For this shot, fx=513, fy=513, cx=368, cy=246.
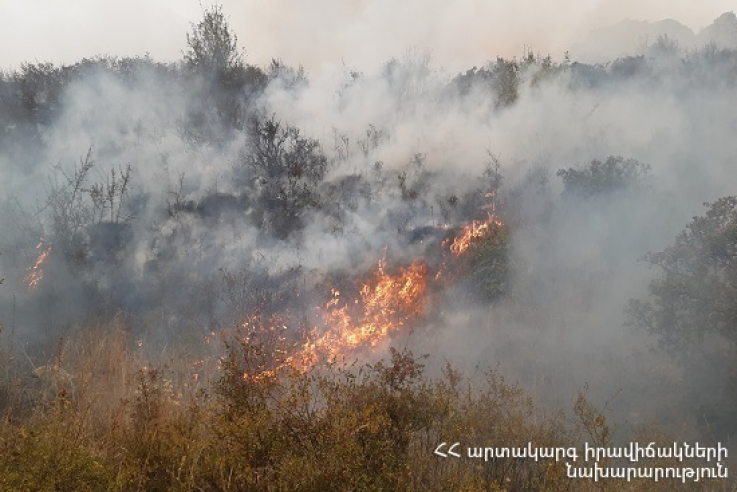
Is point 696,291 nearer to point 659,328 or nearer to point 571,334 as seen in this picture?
point 659,328

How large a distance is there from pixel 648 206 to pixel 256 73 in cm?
1849

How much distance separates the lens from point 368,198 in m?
18.4

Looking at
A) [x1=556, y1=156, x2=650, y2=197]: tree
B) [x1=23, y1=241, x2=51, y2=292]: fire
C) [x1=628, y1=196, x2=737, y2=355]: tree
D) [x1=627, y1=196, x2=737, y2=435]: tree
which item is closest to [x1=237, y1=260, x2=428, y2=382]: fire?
[x1=627, y1=196, x2=737, y2=435]: tree

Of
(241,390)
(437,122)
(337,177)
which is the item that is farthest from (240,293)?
(437,122)

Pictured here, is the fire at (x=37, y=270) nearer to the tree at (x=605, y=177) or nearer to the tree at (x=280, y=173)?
the tree at (x=280, y=173)

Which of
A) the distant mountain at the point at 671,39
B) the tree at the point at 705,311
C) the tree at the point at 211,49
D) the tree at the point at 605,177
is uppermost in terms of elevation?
the distant mountain at the point at 671,39

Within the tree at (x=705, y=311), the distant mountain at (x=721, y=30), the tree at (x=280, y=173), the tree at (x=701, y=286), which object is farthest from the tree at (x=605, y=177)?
the distant mountain at (x=721, y=30)

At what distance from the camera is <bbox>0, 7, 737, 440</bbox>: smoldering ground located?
14016 mm

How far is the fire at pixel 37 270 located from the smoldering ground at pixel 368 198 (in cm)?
16

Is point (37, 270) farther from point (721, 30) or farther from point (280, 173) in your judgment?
point (721, 30)

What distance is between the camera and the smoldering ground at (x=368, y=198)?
14016 mm

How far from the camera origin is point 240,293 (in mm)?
14375

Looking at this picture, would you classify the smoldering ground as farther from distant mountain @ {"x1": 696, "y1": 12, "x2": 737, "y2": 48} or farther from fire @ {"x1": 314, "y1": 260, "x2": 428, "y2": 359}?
distant mountain @ {"x1": 696, "y1": 12, "x2": 737, "y2": 48}

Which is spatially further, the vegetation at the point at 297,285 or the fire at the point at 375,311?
the fire at the point at 375,311
